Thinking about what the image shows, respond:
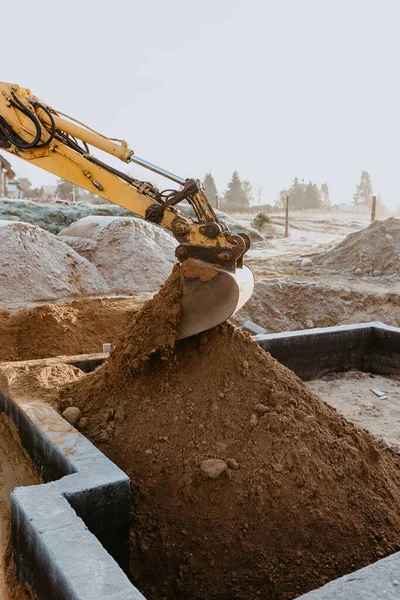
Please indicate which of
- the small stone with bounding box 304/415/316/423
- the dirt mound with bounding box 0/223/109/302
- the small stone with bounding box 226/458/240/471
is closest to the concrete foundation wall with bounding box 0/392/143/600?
the small stone with bounding box 226/458/240/471

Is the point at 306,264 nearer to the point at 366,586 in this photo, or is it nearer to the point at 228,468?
the point at 228,468

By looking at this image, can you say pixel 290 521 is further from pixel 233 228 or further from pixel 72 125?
pixel 233 228

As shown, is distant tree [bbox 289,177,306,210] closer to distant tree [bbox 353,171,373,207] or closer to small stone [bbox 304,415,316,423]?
distant tree [bbox 353,171,373,207]

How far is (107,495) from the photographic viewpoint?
276cm

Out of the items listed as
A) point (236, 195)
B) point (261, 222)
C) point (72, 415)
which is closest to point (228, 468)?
point (72, 415)

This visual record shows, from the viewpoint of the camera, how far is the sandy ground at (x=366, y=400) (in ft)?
15.7

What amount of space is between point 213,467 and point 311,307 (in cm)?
730

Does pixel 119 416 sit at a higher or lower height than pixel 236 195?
lower

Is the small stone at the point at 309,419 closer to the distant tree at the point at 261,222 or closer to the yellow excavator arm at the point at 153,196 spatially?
the yellow excavator arm at the point at 153,196

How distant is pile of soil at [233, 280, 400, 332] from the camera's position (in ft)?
31.8

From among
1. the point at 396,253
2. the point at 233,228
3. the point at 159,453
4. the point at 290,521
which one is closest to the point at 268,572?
the point at 290,521

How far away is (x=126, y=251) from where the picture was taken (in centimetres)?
1010

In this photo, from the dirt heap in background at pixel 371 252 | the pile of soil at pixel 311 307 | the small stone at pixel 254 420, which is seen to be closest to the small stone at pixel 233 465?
the small stone at pixel 254 420

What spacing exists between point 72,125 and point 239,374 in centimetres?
224
